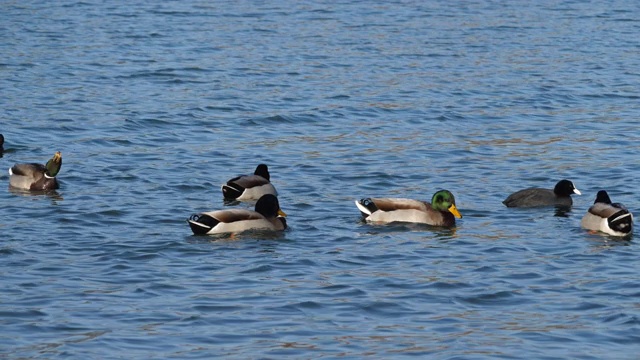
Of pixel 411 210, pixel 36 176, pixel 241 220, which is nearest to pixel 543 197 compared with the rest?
pixel 411 210

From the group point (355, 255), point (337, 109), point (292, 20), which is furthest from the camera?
point (292, 20)

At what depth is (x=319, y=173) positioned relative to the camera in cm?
2495

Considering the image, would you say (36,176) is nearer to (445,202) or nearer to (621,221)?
(445,202)

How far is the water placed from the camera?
15.3m

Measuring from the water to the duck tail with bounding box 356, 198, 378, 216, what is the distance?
22 centimetres

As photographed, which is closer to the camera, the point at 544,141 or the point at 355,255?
the point at 355,255

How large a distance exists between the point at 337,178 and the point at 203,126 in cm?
619

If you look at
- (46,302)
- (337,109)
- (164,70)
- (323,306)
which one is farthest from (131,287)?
(164,70)

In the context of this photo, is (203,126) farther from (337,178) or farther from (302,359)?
(302,359)

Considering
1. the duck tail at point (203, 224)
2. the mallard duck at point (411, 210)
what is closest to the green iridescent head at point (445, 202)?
the mallard duck at point (411, 210)

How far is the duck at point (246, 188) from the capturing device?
22562 mm

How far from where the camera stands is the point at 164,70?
1481 inches

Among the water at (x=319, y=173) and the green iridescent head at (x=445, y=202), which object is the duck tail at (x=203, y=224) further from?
Result: the green iridescent head at (x=445, y=202)

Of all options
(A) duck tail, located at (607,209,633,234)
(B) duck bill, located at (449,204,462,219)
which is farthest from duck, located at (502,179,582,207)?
(A) duck tail, located at (607,209,633,234)
